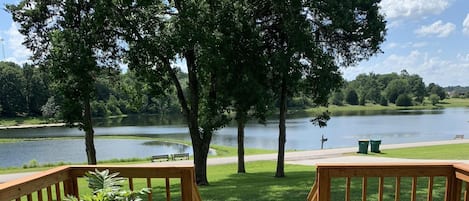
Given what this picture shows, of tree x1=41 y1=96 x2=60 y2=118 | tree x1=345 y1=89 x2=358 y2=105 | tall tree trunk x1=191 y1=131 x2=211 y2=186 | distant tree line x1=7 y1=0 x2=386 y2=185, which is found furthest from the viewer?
tree x1=345 y1=89 x2=358 y2=105

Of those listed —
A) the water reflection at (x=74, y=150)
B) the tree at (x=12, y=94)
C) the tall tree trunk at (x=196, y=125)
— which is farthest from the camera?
the tree at (x=12, y=94)

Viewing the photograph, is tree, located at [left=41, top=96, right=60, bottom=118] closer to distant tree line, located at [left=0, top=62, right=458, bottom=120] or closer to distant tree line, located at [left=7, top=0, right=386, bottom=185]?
distant tree line, located at [left=0, top=62, right=458, bottom=120]

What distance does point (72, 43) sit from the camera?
750cm

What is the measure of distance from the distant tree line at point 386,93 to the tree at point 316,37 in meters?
69.3

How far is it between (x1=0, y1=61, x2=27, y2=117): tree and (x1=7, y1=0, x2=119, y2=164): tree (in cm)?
6205

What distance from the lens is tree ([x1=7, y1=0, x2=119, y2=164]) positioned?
24.5 feet

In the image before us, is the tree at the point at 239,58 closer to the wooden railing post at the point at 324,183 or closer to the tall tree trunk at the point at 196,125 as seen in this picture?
the tall tree trunk at the point at 196,125

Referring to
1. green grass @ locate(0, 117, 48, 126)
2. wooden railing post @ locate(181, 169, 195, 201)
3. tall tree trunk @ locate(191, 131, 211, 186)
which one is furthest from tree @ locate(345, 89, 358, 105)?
wooden railing post @ locate(181, 169, 195, 201)

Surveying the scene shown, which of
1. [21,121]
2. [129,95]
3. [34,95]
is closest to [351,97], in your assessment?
[34,95]

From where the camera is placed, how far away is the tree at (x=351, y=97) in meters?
84.6

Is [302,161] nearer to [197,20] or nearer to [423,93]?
[197,20]

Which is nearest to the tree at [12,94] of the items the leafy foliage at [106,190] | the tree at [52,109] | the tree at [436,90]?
the tree at [52,109]

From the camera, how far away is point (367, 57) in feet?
33.4

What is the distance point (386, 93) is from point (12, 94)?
255 feet
